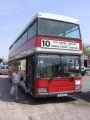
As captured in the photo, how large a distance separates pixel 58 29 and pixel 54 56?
140 centimetres

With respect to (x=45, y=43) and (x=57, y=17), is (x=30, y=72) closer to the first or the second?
(x=45, y=43)

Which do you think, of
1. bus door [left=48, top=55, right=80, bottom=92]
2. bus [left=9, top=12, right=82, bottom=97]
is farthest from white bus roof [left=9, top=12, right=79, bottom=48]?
bus door [left=48, top=55, right=80, bottom=92]

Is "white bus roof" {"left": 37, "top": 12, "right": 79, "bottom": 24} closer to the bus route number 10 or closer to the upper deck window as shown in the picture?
the upper deck window

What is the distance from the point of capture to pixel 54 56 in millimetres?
13750

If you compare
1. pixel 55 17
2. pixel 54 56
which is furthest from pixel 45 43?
pixel 55 17

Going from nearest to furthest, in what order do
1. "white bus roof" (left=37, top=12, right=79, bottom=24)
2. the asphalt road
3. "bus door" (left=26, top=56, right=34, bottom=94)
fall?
the asphalt road, "white bus roof" (left=37, top=12, right=79, bottom=24), "bus door" (left=26, top=56, right=34, bottom=94)

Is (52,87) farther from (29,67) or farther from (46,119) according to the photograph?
→ (46,119)

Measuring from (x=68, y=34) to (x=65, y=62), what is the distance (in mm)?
1408

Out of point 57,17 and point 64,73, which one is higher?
point 57,17

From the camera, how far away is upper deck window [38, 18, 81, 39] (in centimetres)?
1366

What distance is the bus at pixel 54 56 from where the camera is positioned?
1336cm

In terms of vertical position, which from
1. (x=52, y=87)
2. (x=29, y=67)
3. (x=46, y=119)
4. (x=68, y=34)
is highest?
(x=68, y=34)

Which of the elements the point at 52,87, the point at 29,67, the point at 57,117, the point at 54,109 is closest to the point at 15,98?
the point at 29,67

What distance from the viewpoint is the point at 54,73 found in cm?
1368
